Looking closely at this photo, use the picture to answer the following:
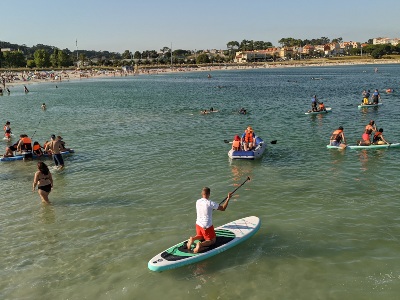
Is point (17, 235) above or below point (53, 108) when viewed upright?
below

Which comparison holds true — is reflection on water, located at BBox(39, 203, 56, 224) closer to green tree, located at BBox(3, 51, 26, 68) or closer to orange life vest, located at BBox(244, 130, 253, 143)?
orange life vest, located at BBox(244, 130, 253, 143)

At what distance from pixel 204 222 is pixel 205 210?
0.43 m

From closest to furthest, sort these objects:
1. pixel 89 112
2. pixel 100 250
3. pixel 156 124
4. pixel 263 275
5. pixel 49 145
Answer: pixel 263 275 < pixel 100 250 < pixel 49 145 < pixel 156 124 < pixel 89 112

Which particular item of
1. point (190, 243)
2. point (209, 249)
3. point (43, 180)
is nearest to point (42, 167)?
point (43, 180)

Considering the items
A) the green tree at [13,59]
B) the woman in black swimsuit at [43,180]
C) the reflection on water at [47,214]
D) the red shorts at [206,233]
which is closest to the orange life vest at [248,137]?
the woman in black swimsuit at [43,180]

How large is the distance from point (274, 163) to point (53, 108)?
4026cm

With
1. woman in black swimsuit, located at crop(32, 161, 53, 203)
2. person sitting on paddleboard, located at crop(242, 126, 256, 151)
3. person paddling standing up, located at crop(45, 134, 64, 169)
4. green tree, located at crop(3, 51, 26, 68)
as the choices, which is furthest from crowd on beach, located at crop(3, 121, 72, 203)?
green tree, located at crop(3, 51, 26, 68)

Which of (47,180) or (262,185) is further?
(262,185)

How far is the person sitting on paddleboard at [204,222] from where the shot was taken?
1027 cm

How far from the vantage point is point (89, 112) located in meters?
46.8

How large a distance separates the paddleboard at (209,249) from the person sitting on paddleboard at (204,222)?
0.53 feet

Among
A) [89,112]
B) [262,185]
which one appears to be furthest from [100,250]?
[89,112]

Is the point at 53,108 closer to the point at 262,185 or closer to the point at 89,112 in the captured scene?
the point at 89,112

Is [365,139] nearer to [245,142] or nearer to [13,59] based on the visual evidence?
[245,142]
